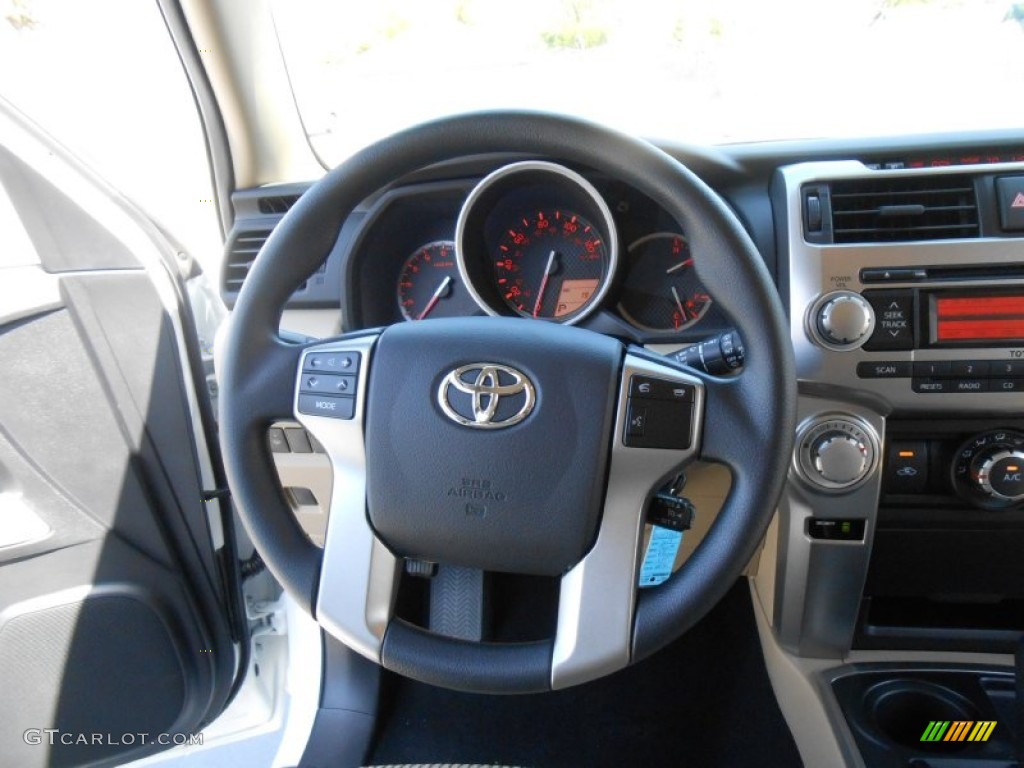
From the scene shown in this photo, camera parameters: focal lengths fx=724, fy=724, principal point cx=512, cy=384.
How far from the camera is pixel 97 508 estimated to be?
1365 millimetres

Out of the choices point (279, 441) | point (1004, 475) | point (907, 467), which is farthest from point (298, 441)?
point (1004, 475)

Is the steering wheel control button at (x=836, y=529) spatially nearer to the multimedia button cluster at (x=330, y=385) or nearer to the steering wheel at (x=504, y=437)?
the steering wheel at (x=504, y=437)

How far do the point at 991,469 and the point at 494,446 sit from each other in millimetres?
774

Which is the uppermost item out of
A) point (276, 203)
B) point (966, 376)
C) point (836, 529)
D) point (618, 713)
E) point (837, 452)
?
point (276, 203)

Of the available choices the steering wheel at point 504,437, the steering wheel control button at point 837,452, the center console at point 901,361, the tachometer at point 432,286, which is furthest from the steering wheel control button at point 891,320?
the tachometer at point 432,286

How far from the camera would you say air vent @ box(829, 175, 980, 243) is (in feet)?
3.47

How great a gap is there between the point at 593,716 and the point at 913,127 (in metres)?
1.34

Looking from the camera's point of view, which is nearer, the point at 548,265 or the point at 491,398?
the point at 491,398

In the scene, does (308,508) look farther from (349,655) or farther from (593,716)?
(593,716)

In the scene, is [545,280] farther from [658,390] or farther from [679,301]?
[658,390]

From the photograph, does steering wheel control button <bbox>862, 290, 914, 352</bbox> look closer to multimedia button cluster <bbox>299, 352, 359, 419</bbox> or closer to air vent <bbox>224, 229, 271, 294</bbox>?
multimedia button cluster <bbox>299, 352, 359, 419</bbox>

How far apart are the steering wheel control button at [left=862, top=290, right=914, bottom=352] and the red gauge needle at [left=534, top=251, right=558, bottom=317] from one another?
51 cm

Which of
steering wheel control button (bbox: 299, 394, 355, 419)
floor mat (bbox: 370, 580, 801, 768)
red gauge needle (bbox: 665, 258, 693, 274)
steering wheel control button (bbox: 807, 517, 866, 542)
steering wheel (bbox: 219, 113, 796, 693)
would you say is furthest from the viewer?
floor mat (bbox: 370, 580, 801, 768)

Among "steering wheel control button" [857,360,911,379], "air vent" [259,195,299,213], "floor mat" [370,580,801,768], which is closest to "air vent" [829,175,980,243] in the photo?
"steering wheel control button" [857,360,911,379]
